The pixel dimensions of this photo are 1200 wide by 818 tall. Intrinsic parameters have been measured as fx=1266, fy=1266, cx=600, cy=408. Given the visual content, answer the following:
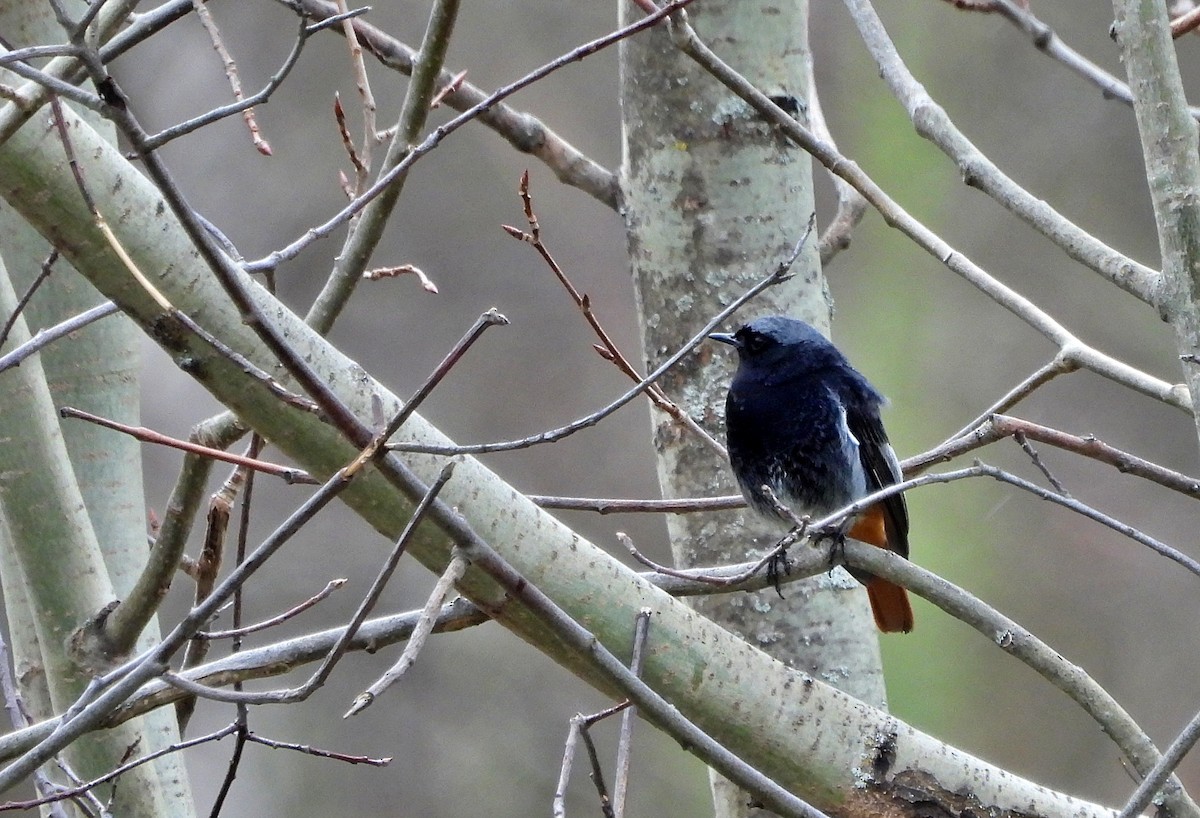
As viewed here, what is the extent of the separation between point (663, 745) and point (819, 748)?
6.84m

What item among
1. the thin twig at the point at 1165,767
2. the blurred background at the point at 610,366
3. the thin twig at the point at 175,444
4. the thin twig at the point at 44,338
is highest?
the blurred background at the point at 610,366

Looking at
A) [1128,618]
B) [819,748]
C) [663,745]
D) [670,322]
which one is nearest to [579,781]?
[663,745]

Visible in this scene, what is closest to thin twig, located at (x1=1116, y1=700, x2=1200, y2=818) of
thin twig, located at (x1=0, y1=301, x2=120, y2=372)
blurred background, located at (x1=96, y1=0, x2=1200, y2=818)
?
thin twig, located at (x1=0, y1=301, x2=120, y2=372)

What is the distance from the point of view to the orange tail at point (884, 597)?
9.77 feet

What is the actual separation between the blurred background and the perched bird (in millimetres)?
4537

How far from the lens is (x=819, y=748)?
1703mm

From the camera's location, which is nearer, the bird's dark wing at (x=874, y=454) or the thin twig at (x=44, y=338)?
the thin twig at (x=44, y=338)

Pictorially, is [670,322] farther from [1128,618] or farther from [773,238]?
[1128,618]

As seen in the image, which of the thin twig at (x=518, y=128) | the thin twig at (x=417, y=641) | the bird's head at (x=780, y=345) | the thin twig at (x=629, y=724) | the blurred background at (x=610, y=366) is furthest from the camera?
the blurred background at (x=610, y=366)

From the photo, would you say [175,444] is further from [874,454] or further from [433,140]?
[874,454]

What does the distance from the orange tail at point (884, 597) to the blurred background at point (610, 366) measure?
4465 millimetres

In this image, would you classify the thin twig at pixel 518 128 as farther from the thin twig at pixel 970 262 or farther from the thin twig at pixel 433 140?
the thin twig at pixel 433 140

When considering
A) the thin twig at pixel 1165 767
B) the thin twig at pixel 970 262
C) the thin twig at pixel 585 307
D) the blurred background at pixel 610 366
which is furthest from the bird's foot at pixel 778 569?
the blurred background at pixel 610 366

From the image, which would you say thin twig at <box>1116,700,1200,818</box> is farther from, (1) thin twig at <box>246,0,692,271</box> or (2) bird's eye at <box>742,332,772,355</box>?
(2) bird's eye at <box>742,332,772,355</box>
